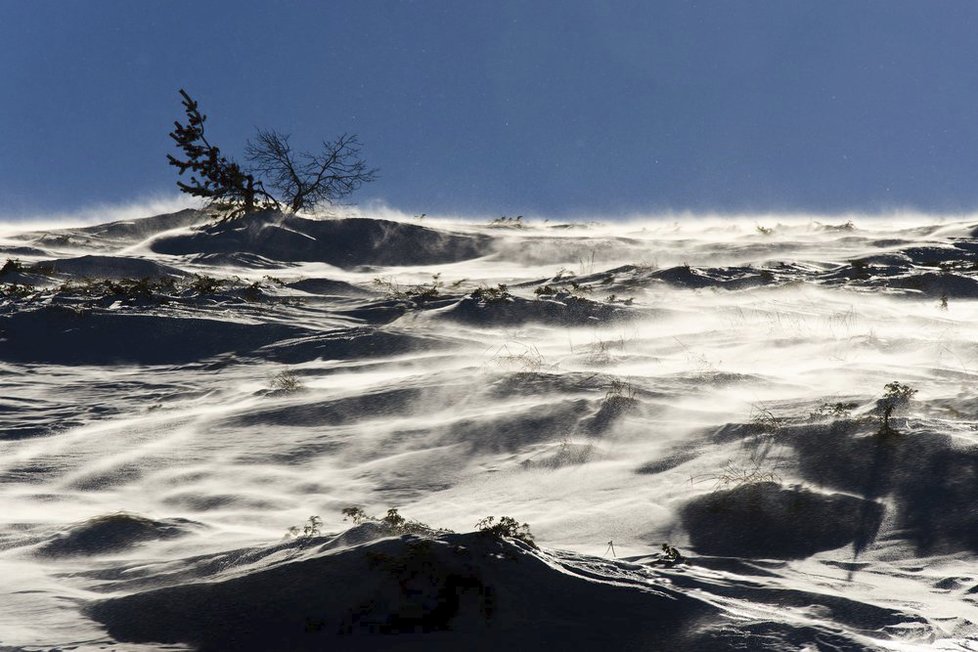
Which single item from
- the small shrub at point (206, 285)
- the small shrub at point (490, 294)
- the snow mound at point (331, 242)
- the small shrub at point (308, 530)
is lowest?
the small shrub at point (308, 530)

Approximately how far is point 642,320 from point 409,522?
206 inches

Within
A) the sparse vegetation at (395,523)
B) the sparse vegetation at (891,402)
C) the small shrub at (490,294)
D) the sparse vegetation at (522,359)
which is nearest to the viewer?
the sparse vegetation at (395,523)

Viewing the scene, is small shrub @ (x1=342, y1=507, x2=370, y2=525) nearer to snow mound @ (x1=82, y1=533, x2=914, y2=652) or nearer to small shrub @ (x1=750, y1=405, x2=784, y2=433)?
snow mound @ (x1=82, y1=533, x2=914, y2=652)

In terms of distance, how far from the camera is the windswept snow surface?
3330 millimetres

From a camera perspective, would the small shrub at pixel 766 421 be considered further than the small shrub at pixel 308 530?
Yes

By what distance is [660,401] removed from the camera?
5867 mm

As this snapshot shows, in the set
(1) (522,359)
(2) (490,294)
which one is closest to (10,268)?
(2) (490,294)

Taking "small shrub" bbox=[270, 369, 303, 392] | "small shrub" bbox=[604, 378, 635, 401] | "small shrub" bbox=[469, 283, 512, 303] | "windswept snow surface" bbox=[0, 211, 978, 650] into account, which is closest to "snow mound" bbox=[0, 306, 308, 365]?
"windswept snow surface" bbox=[0, 211, 978, 650]

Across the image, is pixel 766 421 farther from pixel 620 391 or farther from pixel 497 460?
pixel 497 460

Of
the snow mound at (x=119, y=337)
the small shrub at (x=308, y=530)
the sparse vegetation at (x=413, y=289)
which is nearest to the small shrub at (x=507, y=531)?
the small shrub at (x=308, y=530)

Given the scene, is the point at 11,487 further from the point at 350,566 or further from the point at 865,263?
the point at 865,263

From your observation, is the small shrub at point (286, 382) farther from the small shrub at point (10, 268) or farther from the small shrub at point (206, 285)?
the small shrub at point (10, 268)

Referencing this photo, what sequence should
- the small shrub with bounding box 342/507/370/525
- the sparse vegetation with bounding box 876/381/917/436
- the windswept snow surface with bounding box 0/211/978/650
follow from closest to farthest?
1. the windswept snow surface with bounding box 0/211/978/650
2. the small shrub with bounding box 342/507/370/525
3. the sparse vegetation with bounding box 876/381/917/436

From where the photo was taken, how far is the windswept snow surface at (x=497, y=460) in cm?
333
